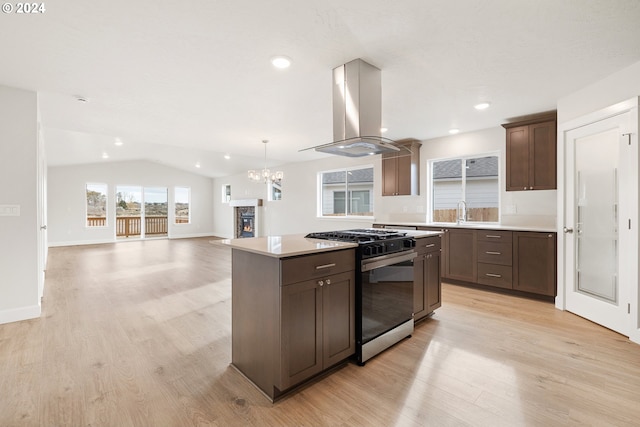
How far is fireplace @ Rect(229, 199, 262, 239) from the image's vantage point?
987cm

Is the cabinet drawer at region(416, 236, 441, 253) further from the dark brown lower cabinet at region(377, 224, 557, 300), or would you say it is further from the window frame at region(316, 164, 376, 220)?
the window frame at region(316, 164, 376, 220)

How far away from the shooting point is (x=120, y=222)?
36.5ft

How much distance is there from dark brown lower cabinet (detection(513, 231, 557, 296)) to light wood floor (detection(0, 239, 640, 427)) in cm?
33

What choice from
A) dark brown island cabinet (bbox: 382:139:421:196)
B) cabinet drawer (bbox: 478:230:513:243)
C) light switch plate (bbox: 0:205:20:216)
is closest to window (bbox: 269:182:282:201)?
dark brown island cabinet (bbox: 382:139:421:196)

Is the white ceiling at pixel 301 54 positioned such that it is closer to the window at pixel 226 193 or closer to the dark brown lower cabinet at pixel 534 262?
the dark brown lower cabinet at pixel 534 262

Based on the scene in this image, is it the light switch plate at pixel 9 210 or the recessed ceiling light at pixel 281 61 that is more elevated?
the recessed ceiling light at pixel 281 61

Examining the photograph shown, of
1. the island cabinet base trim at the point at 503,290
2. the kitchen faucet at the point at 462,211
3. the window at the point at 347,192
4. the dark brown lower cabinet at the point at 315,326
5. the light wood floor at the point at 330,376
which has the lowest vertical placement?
the light wood floor at the point at 330,376

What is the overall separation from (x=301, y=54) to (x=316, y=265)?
1826mm

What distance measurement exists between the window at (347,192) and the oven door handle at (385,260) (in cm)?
394

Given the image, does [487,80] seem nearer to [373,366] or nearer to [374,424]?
[373,366]

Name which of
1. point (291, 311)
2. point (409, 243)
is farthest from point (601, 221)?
point (291, 311)

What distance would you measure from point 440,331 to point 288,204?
249 inches

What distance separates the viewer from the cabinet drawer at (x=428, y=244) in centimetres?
299

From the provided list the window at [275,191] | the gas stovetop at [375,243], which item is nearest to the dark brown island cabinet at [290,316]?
the gas stovetop at [375,243]
